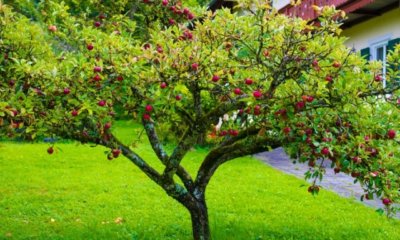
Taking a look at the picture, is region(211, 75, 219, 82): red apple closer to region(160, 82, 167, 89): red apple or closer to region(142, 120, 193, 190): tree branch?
region(160, 82, 167, 89): red apple

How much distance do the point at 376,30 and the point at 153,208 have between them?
7.69 m

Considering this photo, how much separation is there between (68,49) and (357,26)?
9913mm

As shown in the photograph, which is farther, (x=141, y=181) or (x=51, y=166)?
(x=51, y=166)

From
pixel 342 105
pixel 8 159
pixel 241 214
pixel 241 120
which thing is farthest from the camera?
pixel 8 159

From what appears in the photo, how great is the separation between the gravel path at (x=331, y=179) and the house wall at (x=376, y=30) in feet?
9.81

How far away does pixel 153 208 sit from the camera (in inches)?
331

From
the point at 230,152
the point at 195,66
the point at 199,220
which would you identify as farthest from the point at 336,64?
the point at 199,220

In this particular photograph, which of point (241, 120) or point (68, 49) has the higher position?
point (68, 49)

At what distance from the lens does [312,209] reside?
8523 millimetres

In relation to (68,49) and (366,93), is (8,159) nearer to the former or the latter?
(68,49)

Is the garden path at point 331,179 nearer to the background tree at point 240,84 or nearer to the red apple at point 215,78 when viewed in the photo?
the background tree at point 240,84

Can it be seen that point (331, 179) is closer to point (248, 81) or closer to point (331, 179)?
point (331, 179)

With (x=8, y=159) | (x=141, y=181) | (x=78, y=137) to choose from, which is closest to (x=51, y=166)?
(x=8, y=159)

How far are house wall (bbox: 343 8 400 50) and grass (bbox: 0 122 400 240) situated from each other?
4.09 metres
